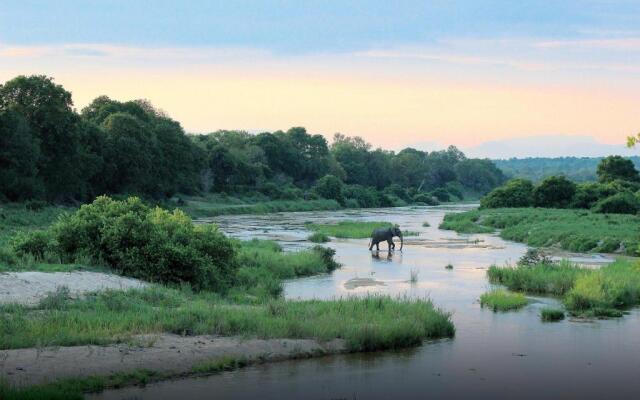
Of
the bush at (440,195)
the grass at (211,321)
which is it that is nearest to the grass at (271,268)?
the grass at (211,321)

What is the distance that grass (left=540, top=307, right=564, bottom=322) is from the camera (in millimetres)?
25734

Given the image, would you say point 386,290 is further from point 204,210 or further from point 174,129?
point 174,129

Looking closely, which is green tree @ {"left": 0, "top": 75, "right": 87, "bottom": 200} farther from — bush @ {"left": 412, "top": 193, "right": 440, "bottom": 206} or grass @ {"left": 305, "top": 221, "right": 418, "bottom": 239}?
bush @ {"left": 412, "top": 193, "right": 440, "bottom": 206}

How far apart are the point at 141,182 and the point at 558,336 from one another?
246ft

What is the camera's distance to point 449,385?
18.1m

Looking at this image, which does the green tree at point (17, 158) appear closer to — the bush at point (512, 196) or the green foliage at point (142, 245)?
the green foliage at point (142, 245)

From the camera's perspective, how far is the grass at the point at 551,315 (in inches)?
1013

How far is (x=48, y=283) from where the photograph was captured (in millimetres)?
25016

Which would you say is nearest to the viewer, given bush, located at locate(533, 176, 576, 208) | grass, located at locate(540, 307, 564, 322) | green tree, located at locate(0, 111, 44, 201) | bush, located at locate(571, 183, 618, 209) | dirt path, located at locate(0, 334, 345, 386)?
dirt path, located at locate(0, 334, 345, 386)

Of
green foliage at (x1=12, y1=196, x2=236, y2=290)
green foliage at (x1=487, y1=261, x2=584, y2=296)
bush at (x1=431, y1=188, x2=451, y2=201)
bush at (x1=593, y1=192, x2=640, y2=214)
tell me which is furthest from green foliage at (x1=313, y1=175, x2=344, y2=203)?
green foliage at (x1=12, y1=196, x2=236, y2=290)

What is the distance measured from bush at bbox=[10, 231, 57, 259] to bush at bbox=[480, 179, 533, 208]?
2742 inches

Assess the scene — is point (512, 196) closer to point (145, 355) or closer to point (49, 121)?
point (49, 121)

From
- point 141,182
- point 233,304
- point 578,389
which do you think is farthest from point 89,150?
point 578,389

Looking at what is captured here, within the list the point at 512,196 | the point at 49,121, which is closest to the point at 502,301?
the point at 49,121
